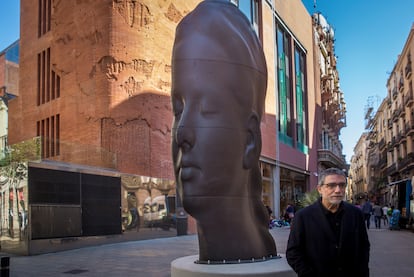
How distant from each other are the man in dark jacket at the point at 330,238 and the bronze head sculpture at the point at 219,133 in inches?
169

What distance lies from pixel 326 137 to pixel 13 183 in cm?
4907

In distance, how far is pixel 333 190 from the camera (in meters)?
3.70

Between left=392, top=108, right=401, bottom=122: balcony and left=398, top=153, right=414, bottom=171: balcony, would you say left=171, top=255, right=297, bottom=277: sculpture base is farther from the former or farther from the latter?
left=392, top=108, right=401, bottom=122: balcony

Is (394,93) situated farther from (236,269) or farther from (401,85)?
(236,269)

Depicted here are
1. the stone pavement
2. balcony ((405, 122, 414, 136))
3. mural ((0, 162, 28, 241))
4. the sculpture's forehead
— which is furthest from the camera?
balcony ((405, 122, 414, 136))

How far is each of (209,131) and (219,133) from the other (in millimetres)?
174

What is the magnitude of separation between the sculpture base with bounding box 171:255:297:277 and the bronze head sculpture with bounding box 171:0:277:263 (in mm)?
450

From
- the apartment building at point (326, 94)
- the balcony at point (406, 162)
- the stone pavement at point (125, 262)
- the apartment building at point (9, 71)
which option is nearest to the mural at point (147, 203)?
the stone pavement at point (125, 262)

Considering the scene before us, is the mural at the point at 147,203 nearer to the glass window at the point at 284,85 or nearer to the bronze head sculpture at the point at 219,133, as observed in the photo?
the bronze head sculpture at the point at 219,133

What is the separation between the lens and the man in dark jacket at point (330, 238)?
3.59 m

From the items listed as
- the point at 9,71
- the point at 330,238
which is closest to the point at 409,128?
the point at 9,71

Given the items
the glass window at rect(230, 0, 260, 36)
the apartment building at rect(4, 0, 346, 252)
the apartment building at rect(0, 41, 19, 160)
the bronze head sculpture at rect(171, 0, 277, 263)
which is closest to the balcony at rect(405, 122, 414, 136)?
the apartment building at rect(4, 0, 346, 252)

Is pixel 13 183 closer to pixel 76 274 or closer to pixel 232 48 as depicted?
pixel 76 274

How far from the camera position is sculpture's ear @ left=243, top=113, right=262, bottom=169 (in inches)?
335
